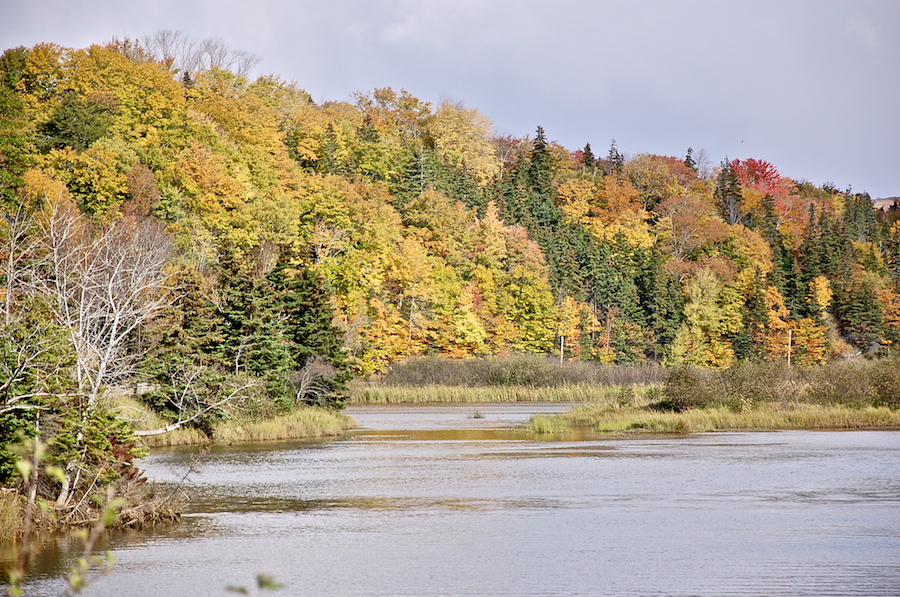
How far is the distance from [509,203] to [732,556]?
8115 cm

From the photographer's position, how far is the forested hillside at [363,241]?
3922 centimetres

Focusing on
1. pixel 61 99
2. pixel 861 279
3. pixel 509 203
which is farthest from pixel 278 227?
pixel 861 279

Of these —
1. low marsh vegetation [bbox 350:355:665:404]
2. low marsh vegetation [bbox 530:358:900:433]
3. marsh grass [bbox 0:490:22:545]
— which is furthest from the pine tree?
marsh grass [bbox 0:490:22:545]

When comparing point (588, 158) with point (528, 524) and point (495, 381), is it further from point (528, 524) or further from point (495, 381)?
point (528, 524)

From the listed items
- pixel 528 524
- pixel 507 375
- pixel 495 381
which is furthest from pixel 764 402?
pixel 528 524

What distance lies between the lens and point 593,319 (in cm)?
9406

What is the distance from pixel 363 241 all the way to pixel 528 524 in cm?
5528

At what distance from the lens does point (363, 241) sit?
7594 cm

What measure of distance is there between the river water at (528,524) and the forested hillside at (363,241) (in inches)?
141

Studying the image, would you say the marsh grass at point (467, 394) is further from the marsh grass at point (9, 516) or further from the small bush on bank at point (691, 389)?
the marsh grass at point (9, 516)

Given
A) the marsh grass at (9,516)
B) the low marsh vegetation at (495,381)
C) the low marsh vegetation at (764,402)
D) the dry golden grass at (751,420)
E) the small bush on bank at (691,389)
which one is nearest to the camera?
the marsh grass at (9,516)

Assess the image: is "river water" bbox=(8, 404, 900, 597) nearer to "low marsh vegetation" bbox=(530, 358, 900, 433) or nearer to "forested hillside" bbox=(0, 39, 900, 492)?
"forested hillside" bbox=(0, 39, 900, 492)

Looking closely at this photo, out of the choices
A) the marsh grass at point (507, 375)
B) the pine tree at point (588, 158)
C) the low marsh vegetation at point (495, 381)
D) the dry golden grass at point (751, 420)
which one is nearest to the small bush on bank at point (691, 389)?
the dry golden grass at point (751, 420)

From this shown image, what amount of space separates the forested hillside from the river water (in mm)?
3579
